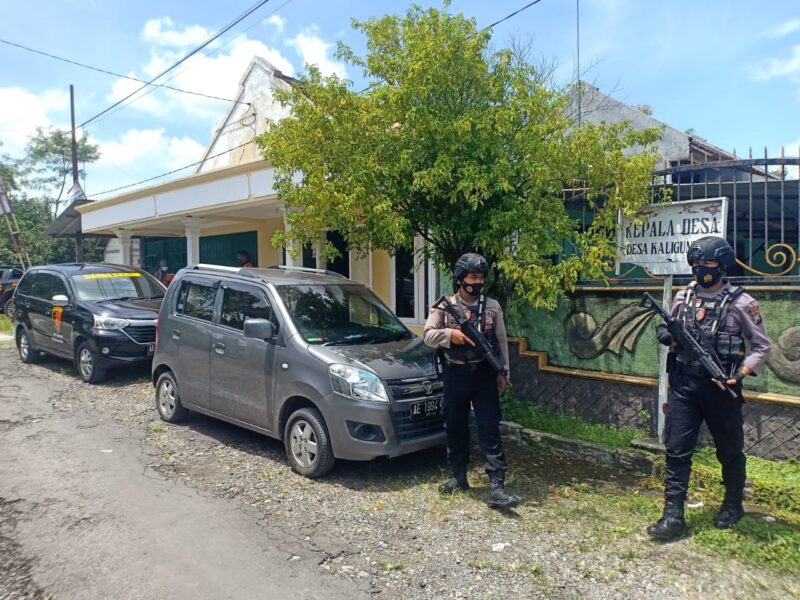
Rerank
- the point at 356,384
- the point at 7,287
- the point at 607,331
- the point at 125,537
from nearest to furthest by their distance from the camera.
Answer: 1. the point at 125,537
2. the point at 356,384
3. the point at 607,331
4. the point at 7,287

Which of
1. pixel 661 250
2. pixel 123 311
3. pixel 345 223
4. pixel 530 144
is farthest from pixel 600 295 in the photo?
pixel 123 311

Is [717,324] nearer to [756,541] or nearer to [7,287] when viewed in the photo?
[756,541]

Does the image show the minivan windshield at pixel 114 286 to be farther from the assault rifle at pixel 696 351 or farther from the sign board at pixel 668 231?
the assault rifle at pixel 696 351

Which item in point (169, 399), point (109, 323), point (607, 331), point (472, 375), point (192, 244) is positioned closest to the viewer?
point (472, 375)

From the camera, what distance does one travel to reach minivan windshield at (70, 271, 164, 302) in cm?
906

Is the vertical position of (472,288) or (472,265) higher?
(472,265)

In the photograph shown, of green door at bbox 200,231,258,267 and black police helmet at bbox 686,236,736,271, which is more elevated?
green door at bbox 200,231,258,267

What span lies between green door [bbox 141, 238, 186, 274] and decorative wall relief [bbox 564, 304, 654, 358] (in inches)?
600

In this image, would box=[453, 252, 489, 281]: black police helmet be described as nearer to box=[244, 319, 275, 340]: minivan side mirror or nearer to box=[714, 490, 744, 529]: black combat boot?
box=[244, 319, 275, 340]: minivan side mirror

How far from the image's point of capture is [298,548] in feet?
12.0

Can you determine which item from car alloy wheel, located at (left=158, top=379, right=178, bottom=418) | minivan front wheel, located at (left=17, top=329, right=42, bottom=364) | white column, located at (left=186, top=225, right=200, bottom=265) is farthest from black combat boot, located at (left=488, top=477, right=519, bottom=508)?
white column, located at (left=186, top=225, right=200, bottom=265)

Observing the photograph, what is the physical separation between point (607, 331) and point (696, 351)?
2.21 metres

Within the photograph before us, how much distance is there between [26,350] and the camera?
1037cm

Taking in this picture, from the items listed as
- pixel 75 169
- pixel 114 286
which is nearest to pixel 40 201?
pixel 75 169
